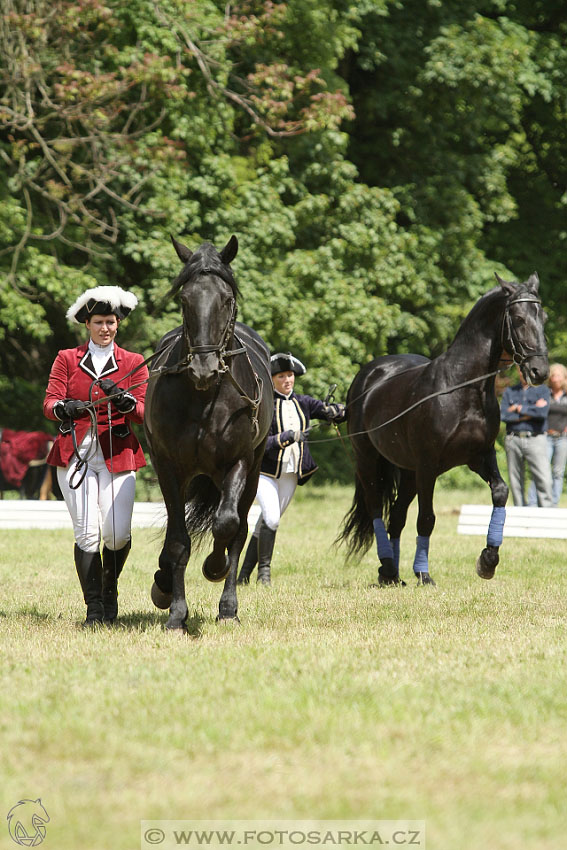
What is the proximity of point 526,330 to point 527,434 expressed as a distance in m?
7.16

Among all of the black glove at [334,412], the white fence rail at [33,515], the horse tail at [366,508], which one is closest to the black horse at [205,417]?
the black glove at [334,412]

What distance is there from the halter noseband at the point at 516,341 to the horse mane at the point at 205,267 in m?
3.18

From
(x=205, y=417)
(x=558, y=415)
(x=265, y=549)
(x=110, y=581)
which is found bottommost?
(x=265, y=549)

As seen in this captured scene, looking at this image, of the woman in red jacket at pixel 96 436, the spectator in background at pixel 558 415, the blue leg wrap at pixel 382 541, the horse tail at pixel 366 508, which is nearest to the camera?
the woman in red jacket at pixel 96 436

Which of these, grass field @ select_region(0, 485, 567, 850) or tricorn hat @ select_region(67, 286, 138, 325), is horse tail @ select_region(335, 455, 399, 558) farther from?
tricorn hat @ select_region(67, 286, 138, 325)

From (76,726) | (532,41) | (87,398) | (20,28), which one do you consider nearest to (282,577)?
(87,398)

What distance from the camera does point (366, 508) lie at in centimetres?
1152

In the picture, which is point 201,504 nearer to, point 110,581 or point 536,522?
point 110,581

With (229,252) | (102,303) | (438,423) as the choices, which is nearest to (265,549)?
(438,423)

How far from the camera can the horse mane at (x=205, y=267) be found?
6789 mm

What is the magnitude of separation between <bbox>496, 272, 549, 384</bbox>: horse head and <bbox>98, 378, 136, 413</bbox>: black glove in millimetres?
3483

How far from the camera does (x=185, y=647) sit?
6.49 meters

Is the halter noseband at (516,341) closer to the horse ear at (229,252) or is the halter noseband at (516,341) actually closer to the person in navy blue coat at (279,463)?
the person in navy blue coat at (279,463)

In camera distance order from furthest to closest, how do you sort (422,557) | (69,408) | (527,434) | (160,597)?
1. (527,434)
2. (422,557)
3. (160,597)
4. (69,408)
